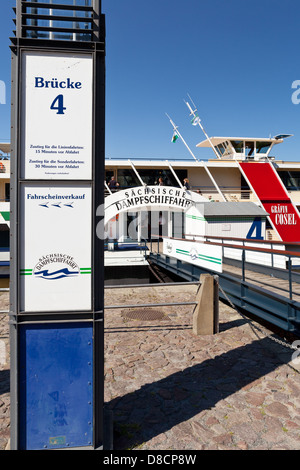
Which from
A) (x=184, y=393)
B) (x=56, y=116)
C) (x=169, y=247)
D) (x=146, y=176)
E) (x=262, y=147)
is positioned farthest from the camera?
(x=262, y=147)

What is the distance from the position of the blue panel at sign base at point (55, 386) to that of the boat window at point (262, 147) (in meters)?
28.8

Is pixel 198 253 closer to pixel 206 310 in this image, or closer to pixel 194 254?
pixel 194 254

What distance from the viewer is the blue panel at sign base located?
2.91 m

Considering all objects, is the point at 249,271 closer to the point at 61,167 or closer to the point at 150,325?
the point at 150,325

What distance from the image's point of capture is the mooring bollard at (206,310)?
253 inches

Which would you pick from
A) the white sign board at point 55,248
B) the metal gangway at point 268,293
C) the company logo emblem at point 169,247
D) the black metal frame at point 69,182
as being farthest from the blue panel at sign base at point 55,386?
the company logo emblem at point 169,247

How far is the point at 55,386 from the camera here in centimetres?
294

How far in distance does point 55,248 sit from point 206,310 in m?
4.23

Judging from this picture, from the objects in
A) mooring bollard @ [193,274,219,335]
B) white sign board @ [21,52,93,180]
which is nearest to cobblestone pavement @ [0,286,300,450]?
mooring bollard @ [193,274,219,335]

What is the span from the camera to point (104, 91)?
3104 millimetres

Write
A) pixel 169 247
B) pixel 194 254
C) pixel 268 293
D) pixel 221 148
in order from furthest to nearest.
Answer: pixel 221 148 < pixel 169 247 < pixel 194 254 < pixel 268 293

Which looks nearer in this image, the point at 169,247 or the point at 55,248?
the point at 55,248

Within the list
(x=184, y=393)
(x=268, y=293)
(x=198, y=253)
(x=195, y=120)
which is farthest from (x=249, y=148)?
(x=184, y=393)

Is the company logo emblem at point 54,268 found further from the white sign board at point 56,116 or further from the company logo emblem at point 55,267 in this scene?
the white sign board at point 56,116
